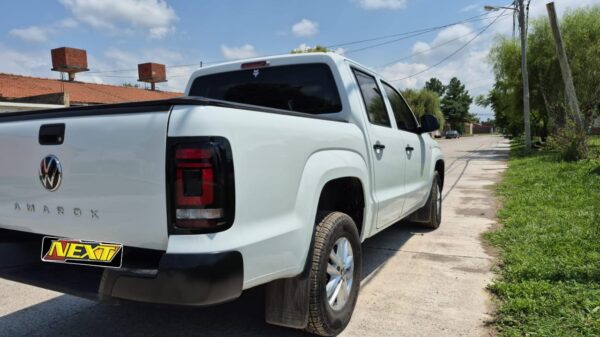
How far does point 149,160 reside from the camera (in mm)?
2104

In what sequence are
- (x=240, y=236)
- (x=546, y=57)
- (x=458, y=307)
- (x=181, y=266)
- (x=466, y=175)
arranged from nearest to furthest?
(x=181, y=266), (x=240, y=236), (x=458, y=307), (x=466, y=175), (x=546, y=57)

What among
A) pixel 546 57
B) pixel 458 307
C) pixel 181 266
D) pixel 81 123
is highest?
pixel 546 57

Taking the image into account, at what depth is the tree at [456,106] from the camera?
325 feet

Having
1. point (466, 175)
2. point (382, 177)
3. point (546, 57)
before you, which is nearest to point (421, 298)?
point (382, 177)

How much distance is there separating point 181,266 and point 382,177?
2239mm

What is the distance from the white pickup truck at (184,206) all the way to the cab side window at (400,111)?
1516 millimetres

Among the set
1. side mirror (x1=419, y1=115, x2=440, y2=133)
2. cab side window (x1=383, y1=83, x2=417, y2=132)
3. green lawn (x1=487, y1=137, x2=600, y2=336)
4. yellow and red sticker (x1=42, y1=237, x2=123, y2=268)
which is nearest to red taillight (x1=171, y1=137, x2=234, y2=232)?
yellow and red sticker (x1=42, y1=237, x2=123, y2=268)

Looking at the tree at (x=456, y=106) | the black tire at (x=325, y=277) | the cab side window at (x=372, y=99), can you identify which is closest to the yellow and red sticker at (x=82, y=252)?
the black tire at (x=325, y=277)

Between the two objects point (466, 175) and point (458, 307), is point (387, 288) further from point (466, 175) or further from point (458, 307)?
point (466, 175)

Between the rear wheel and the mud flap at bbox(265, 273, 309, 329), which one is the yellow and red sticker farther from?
the rear wheel

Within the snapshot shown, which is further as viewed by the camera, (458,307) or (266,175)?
(458,307)

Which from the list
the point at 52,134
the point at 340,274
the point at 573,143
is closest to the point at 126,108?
the point at 52,134

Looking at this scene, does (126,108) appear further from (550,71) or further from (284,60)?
(550,71)

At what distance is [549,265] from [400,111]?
207 centimetres
